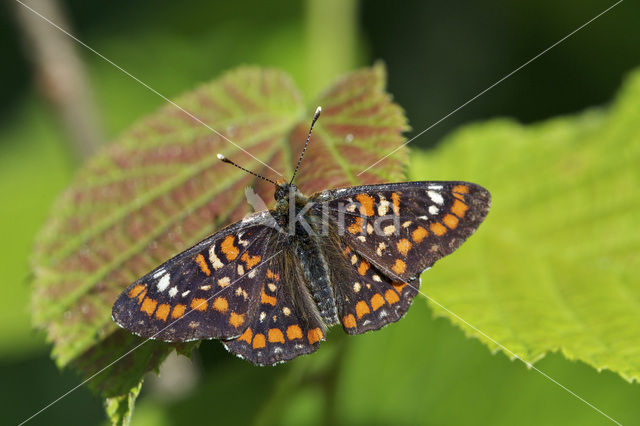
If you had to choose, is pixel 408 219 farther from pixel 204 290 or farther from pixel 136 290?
pixel 136 290

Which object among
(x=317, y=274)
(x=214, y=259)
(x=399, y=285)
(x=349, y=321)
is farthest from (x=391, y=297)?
(x=214, y=259)

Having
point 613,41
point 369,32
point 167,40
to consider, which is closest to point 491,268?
point 613,41

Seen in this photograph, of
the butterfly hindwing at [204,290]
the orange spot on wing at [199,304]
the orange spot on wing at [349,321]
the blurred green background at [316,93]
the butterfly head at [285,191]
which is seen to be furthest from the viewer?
the blurred green background at [316,93]

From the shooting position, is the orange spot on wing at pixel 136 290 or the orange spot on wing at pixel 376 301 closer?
the orange spot on wing at pixel 136 290

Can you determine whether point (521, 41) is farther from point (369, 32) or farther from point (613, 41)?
point (369, 32)

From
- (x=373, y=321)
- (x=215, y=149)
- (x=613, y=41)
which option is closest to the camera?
(x=373, y=321)

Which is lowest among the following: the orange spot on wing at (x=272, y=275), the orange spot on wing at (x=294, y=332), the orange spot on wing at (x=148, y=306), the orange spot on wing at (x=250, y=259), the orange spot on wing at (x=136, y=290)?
the orange spot on wing at (x=294, y=332)

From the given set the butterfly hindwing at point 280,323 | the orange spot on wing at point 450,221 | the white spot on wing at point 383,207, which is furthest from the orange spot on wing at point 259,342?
the orange spot on wing at point 450,221

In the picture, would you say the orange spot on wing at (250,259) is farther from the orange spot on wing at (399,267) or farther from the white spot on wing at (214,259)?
the orange spot on wing at (399,267)
